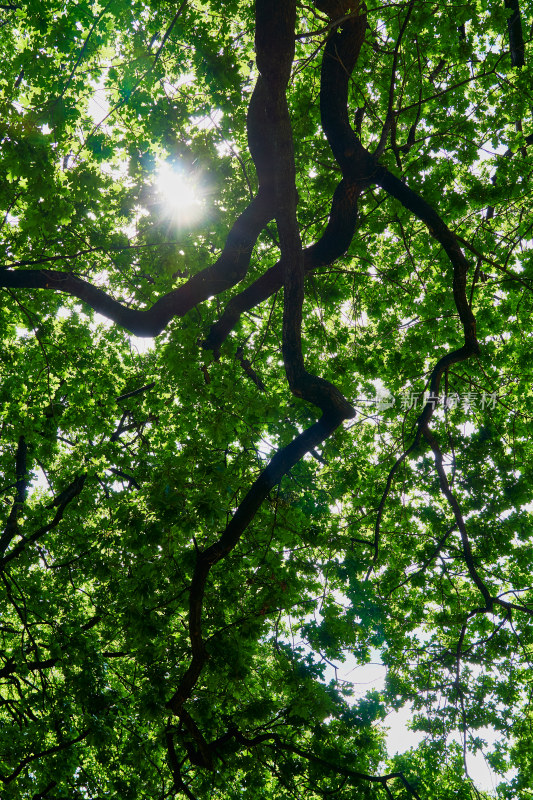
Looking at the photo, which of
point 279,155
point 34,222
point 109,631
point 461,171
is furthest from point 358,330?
point 109,631

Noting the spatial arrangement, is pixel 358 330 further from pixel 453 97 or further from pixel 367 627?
pixel 367 627

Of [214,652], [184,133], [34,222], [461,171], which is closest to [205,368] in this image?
[34,222]

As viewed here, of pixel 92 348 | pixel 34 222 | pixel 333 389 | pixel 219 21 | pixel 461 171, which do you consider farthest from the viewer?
pixel 92 348

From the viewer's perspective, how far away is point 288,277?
480cm

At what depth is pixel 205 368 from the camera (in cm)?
521

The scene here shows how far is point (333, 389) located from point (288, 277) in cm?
128

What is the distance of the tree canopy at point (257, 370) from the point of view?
4516 millimetres

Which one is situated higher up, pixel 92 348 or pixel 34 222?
pixel 92 348

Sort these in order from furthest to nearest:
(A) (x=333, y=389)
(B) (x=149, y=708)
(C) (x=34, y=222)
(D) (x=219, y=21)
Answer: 1. (D) (x=219, y=21)
2. (A) (x=333, y=389)
3. (B) (x=149, y=708)
4. (C) (x=34, y=222)

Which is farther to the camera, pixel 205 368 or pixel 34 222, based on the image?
pixel 205 368

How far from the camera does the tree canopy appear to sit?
452 cm

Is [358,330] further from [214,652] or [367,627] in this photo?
[214,652]

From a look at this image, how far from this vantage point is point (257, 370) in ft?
28.7

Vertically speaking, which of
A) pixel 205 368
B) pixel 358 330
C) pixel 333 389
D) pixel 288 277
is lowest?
pixel 205 368
